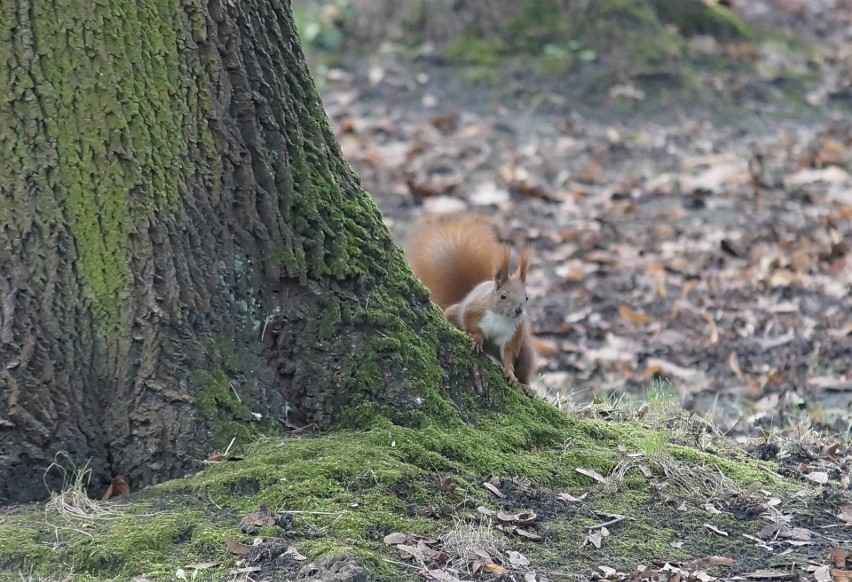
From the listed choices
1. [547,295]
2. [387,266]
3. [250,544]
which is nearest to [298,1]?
[547,295]

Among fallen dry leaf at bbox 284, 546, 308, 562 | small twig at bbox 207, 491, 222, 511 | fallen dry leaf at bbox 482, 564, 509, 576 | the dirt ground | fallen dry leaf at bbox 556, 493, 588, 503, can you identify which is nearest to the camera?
fallen dry leaf at bbox 284, 546, 308, 562

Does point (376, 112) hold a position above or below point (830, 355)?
above

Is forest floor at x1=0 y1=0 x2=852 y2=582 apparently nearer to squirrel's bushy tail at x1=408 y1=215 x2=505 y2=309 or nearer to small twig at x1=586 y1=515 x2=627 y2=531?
small twig at x1=586 y1=515 x2=627 y2=531

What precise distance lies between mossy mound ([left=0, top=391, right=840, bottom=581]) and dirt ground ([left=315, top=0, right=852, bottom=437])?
836 mm

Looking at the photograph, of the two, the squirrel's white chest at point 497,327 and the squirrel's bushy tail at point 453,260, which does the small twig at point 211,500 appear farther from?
the squirrel's bushy tail at point 453,260

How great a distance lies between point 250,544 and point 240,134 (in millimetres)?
1094

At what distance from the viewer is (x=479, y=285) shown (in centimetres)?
392

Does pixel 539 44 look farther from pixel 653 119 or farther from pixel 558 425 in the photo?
pixel 558 425

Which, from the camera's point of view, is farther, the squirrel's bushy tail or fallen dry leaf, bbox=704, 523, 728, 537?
the squirrel's bushy tail

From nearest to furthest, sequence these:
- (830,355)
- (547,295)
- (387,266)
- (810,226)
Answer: (387,266)
(830,355)
(547,295)
(810,226)

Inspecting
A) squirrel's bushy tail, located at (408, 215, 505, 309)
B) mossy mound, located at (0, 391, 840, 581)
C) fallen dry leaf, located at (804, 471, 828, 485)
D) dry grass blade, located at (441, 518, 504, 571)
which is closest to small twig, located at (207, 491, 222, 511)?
mossy mound, located at (0, 391, 840, 581)

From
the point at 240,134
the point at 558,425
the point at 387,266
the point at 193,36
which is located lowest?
the point at 558,425

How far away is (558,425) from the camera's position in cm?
347

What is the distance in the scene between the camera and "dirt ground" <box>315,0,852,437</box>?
513 cm
